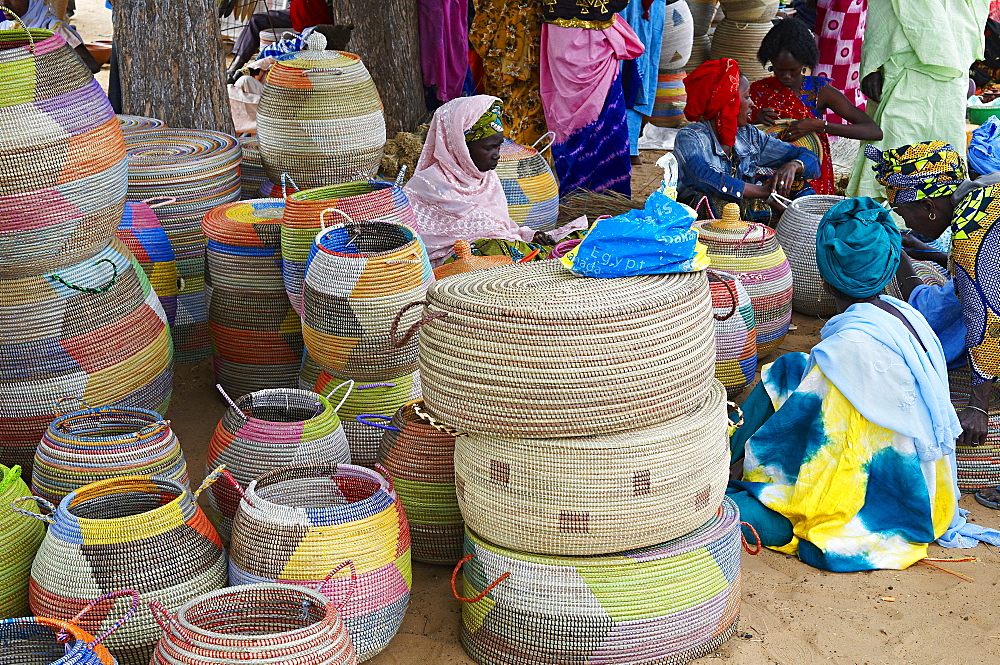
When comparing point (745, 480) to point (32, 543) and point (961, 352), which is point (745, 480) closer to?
point (961, 352)

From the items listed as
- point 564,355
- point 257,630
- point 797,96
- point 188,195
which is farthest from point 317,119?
point 797,96

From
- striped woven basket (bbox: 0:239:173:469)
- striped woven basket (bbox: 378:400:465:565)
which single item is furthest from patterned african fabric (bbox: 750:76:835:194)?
striped woven basket (bbox: 0:239:173:469)

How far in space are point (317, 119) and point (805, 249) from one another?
2.38 metres

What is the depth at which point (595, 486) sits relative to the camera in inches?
109

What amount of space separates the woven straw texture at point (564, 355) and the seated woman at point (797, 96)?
3581 mm

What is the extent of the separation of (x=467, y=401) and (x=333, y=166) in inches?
86.9

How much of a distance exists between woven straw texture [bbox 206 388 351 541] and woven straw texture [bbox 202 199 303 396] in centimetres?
87

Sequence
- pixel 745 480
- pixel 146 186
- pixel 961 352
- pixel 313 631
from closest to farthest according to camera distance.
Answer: pixel 313 631 → pixel 745 480 → pixel 961 352 → pixel 146 186

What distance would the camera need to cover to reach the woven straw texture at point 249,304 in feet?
14.1

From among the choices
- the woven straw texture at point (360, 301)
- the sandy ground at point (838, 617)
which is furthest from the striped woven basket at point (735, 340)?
the woven straw texture at point (360, 301)

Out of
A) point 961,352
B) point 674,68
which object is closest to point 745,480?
point 961,352

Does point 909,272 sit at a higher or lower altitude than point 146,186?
lower

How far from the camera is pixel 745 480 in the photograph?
367 cm

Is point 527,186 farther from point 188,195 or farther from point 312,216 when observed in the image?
point 312,216
